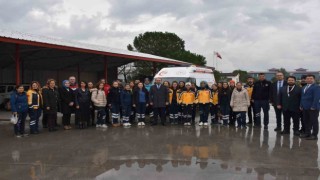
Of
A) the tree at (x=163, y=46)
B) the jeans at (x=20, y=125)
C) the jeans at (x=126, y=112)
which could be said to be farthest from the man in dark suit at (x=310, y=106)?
the tree at (x=163, y=46)

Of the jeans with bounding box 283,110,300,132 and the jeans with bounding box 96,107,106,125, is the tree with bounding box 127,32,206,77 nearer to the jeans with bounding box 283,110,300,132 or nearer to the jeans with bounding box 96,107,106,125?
the jeans with bounding box 96,107,106,125

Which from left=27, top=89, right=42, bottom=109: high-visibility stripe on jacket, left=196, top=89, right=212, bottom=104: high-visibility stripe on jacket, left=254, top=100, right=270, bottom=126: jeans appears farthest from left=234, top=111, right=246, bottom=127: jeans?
left=27, top=89, right=42, bottom=109: high-visibility stripe on jacket

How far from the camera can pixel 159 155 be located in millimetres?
6961

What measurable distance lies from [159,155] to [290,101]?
4.53 metres

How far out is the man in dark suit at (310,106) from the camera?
8.52 metres

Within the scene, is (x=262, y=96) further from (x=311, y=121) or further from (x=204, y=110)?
(x=311, y=121)

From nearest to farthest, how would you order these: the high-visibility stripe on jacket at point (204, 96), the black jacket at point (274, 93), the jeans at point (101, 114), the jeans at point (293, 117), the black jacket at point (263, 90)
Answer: the jeans at point (293, 117)
the black jacket at point (274, 93)
the black jacket at point (263, 90)
the jeans at point (101, 114)
the high-visibility stripe on jacket at point (204, 96)

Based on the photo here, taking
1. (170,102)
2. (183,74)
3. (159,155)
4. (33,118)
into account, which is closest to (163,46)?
(183,74)

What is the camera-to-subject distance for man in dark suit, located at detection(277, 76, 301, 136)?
9.29 meters

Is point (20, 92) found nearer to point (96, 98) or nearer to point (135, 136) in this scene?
point (96, 98)

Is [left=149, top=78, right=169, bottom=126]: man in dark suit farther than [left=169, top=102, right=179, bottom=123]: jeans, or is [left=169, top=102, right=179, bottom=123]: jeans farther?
[left=169, top=102, right=179, bottom=123]: jeans

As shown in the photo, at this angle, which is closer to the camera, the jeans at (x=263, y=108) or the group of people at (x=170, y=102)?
the group of people at (x=170, y=102)

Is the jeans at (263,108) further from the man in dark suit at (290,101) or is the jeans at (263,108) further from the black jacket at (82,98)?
the black jacket at (82,98)

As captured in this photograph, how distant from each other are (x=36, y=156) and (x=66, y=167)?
4.26 feet
